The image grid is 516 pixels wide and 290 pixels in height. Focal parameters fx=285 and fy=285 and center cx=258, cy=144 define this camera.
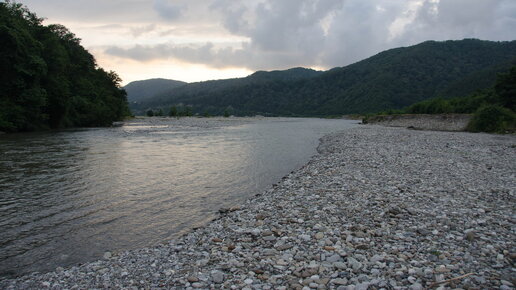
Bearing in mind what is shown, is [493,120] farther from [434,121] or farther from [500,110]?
[434,121]

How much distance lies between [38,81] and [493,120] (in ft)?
241

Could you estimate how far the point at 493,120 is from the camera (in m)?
46.2

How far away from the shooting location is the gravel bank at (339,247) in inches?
204

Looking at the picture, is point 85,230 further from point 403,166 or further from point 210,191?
point 403,166

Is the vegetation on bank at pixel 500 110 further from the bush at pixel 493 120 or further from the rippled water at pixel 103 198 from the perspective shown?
the rippled water at pixel 103 198

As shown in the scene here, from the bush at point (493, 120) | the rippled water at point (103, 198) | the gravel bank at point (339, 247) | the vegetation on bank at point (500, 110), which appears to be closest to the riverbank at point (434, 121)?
the bush at point (493, 120)

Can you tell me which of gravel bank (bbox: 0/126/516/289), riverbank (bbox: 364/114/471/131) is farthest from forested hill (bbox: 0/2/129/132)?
riverbank (bbox: 364/114/471/131)

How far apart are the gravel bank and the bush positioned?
145ft

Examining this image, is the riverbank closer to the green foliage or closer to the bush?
the bush

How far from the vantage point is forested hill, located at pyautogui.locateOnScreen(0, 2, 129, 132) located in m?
40.2

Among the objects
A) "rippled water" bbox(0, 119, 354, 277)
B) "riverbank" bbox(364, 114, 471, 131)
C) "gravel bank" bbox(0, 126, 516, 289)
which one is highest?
"riverbank" bbox(364, 114, 471, 131)

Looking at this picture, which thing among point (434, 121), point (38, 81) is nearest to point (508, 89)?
point (434, 121)

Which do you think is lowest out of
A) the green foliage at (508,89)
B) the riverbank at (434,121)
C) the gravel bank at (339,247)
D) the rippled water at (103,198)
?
the rippled water at (103,198)

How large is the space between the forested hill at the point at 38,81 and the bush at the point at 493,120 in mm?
70678
